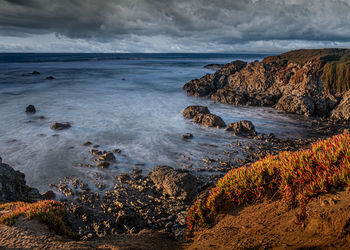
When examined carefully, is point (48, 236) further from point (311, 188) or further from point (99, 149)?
point (99, 149)

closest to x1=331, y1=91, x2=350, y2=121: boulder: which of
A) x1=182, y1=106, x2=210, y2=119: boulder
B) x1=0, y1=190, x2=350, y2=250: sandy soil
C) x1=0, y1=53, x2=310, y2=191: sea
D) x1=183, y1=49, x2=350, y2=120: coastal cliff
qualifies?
x1=183, y1=49, x2=350, y2=120: coastal cliff

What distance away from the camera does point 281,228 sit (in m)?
3.70

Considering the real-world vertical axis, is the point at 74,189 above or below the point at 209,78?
below

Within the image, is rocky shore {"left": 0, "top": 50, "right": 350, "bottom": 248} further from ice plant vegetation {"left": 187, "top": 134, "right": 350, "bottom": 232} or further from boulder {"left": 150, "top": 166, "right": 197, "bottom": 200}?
ice plant vegetation {"left": 187, "top": 134, "right": 350, "bottom": 232}

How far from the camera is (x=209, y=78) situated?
30.3m

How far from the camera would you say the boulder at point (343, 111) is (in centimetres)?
1686

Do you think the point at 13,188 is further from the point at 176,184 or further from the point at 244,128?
the point at 244,128

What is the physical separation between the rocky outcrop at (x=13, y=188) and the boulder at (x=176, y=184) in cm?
441

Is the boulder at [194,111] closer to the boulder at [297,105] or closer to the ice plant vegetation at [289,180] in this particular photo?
the boulder at [297,105]

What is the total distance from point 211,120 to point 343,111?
424 inches

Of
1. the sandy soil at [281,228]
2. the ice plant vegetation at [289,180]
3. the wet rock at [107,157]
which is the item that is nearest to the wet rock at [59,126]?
the wet rock at [107,157]

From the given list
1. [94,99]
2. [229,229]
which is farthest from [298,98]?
[94,99]

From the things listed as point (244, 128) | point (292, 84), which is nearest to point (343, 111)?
point (292, 84)

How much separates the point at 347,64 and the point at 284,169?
21990 millimetres
